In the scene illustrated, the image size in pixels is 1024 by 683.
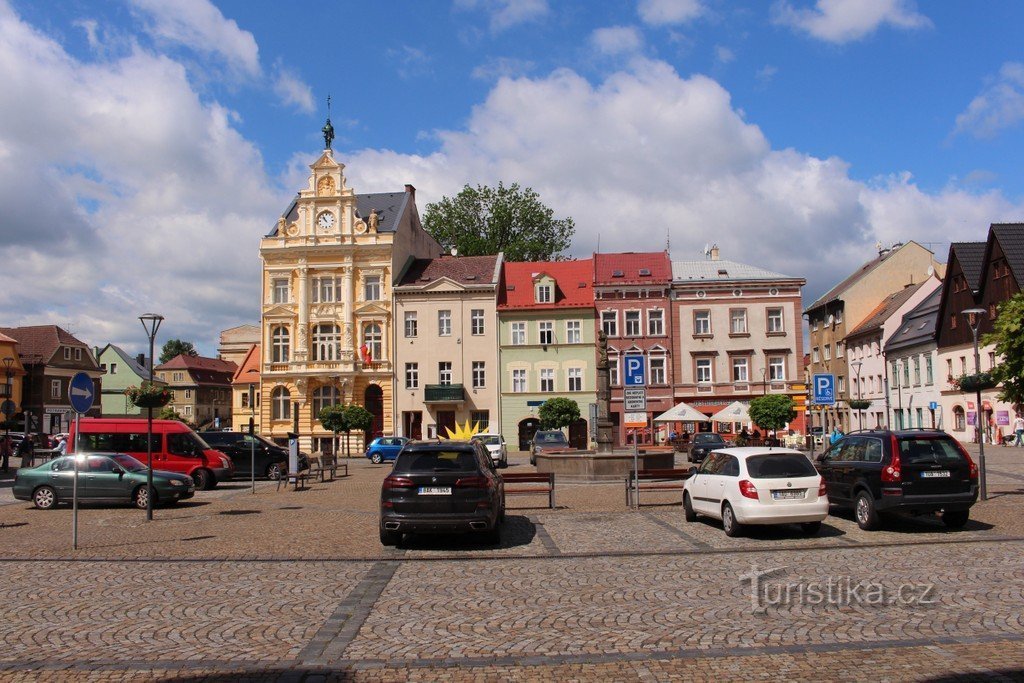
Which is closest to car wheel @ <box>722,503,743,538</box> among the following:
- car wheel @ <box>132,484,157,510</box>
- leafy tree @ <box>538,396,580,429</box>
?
car wheel @ <box>132,484,157,510</box>

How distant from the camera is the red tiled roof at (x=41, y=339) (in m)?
77.3

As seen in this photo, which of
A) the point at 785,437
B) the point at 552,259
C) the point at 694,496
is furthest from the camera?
the point at 552,259

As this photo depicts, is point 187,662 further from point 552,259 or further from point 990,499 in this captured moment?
point 552,259

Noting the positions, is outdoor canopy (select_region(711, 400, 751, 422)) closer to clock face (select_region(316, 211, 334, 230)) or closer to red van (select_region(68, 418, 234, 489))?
red van (select_region(68, 418, 234, 489))

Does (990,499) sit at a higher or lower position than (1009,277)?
lower

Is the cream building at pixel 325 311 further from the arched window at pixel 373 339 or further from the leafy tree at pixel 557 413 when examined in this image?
the leafy tree at pixel 557 413

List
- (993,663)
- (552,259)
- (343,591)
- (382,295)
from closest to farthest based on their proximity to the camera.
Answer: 1. (993,663)
2. (343,591)
3. (382,295)
4. (552,259)

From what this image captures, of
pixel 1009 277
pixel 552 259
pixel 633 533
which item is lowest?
pixel 633 533

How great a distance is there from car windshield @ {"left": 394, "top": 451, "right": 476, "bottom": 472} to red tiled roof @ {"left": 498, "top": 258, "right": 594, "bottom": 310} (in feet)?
143

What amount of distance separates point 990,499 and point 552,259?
55.9 m

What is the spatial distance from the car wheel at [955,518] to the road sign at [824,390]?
1067 centimetres

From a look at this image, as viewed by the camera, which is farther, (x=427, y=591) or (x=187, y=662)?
(x=427, y=591)

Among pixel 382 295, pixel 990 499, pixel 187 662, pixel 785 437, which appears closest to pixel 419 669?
pixel 187 662

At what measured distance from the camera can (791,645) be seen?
24.4ft
